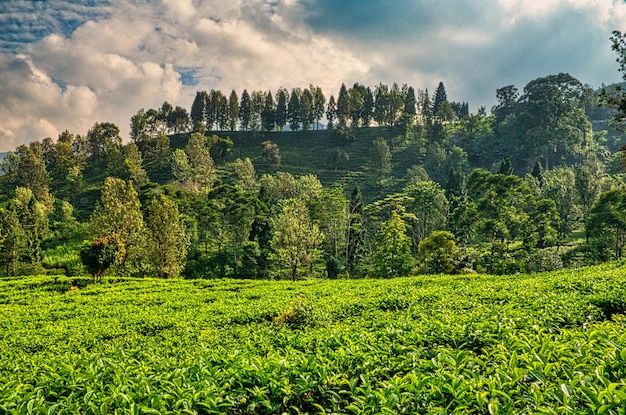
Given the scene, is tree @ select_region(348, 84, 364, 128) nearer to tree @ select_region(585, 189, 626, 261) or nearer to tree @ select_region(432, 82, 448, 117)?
tree @ select_region(432, 82, 448, 117)

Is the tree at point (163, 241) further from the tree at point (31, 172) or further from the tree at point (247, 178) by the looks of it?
the tree at point (31, 172)

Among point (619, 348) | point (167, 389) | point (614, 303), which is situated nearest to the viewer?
point (167, 389)

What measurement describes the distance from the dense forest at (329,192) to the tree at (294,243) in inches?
5.8

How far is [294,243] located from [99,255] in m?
16.9

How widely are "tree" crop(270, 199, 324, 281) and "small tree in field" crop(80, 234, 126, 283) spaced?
1423 centimetres

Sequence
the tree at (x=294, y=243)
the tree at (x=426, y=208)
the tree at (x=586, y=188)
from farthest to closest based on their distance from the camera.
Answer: the tree at (x=426, y=208) → the tree at (x=586, y=188) → the tree at (x=294, y=243)

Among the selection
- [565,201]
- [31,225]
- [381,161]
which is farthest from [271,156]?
[565,201]

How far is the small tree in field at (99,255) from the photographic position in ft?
84.3

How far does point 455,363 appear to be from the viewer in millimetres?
3117

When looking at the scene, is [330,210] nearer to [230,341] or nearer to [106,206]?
[106,206]

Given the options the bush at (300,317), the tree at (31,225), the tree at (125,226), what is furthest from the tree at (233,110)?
the bush at (300,317)

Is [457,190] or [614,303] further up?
[457,190]

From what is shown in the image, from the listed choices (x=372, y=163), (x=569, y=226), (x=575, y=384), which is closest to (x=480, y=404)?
(x=575, y=384)

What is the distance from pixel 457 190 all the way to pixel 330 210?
2132 centimetres
